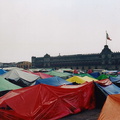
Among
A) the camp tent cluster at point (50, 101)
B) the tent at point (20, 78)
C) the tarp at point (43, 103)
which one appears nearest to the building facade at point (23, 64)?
the tent at point (20, 78)

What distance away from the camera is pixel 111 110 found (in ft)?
17.4

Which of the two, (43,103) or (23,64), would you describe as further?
(23,64)

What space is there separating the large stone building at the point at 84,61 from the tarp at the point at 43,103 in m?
62.3

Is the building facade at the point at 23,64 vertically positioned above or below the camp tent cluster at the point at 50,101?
below

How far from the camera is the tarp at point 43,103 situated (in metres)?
6.70

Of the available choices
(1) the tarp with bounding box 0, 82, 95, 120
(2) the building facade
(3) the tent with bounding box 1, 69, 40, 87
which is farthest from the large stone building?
(1) the tarp with bounding box 0, 82, 95, 120

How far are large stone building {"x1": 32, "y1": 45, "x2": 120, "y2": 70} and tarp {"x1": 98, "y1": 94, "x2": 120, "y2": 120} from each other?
65052 mm

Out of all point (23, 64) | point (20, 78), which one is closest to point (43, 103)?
point (20, 78)

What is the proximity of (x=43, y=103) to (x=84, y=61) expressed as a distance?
68.3 m

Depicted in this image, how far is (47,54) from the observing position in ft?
266

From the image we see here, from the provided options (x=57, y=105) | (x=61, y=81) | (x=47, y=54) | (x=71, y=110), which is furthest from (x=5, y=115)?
(x=47, y=54)

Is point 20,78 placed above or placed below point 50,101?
above

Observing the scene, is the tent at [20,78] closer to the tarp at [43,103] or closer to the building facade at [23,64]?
the tarp at [43,103]

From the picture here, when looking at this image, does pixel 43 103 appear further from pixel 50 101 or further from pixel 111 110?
pixel 111 110
